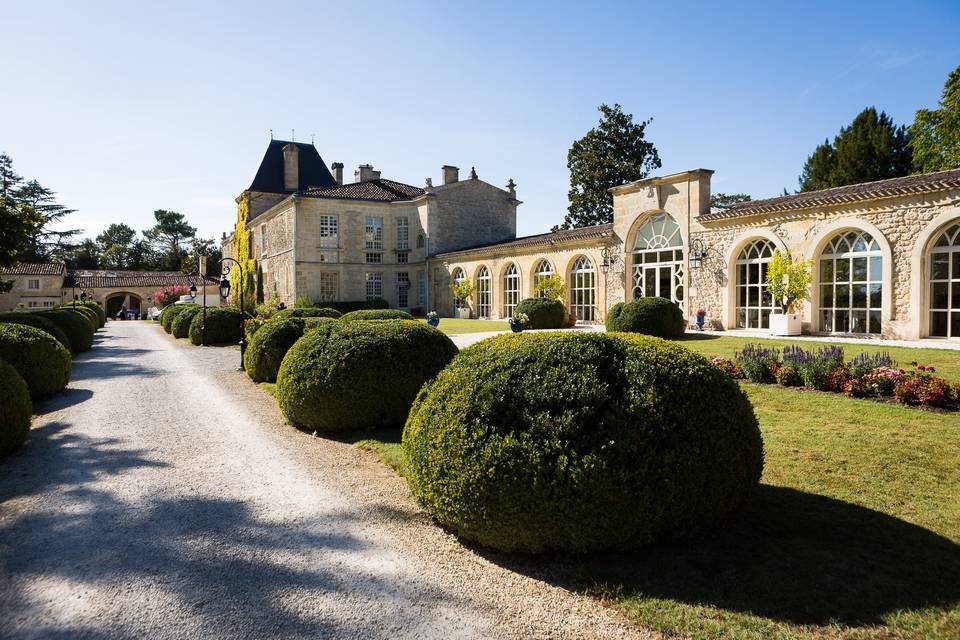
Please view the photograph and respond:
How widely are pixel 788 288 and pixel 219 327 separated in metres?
18.0

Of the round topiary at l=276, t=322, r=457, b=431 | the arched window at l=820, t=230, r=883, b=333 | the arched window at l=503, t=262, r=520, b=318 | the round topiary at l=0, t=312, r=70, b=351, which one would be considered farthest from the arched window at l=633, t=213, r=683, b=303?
the round topiary at l=0, t=312, r=70, b=351

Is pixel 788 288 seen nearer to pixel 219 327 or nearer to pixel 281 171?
pixel 219 327

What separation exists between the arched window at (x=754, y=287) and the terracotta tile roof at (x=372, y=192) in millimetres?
21875

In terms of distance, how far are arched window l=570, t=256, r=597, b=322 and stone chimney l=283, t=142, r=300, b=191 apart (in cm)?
2534

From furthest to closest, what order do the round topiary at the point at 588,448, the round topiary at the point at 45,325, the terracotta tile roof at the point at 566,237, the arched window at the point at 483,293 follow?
the arched window at the point at 483,293
the terracotta tile roof at the point at 566,237
the round topiary at the point at 45,325
the round topiary at the point at 588,448

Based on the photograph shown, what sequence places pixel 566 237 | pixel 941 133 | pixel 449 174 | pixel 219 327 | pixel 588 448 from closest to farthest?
pixel 588 448
pixel 219 327
pixel 566 237
pixel 941 133
pixel 449 174

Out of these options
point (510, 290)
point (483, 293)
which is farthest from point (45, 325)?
point (483, 293)

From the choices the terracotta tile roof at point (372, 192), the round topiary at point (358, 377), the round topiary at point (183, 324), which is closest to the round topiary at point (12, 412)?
the round topiary at point (358, 377)

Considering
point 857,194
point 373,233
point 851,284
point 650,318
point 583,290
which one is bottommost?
point 650,318

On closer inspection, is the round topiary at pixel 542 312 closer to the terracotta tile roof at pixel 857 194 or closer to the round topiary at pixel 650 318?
the round topiary at pixel 650 318

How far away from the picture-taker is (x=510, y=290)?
2877 cm

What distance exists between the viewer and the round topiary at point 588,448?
10.8ft

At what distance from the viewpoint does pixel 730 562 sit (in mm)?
3416

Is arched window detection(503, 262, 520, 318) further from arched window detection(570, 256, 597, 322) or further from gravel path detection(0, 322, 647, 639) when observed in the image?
gravel path detection(0, 322, 647, 639)
